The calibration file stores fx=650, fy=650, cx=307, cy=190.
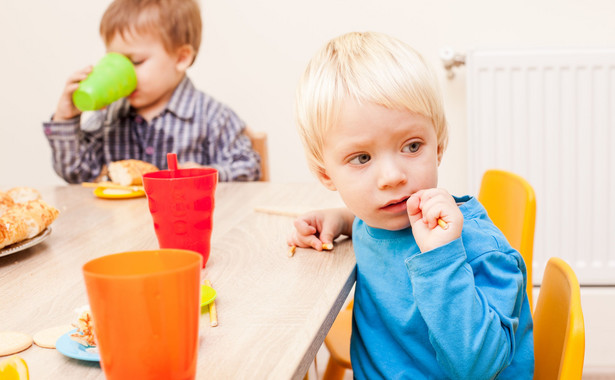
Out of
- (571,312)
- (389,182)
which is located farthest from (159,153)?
(571,312)

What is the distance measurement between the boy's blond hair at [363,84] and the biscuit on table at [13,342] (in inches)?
14.9

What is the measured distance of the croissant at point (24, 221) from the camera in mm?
836

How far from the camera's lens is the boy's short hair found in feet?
5.86

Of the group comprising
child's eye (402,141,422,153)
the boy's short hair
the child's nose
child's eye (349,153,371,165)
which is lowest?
the child's nose

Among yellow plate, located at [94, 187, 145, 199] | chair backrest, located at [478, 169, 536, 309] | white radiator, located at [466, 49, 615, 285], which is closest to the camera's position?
chair backrest, located at [478, 169, 536, 309]

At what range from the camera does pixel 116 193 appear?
4.12 ft

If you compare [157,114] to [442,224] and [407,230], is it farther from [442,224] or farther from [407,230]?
[442,224]

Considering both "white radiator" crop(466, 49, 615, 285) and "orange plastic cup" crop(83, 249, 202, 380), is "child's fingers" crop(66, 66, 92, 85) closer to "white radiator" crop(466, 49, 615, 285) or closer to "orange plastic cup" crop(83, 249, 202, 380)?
"white radiator" crop(466, 49, 615, 285)

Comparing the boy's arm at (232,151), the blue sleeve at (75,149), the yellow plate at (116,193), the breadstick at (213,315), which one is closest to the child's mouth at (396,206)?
the breadstick at (213,315)

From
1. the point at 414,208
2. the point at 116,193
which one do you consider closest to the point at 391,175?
the point at 414,208

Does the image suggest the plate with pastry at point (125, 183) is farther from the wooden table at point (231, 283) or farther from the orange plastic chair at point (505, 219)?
the orange plastic chair at point (505, 219)

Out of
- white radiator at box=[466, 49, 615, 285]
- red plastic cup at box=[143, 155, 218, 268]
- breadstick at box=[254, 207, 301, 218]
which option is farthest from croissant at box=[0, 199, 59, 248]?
white radiator at box=[466, 49, 615, 285]

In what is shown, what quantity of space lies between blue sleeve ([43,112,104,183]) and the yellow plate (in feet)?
1.63

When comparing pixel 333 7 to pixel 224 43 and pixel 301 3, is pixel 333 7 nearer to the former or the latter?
pixel 301 3
